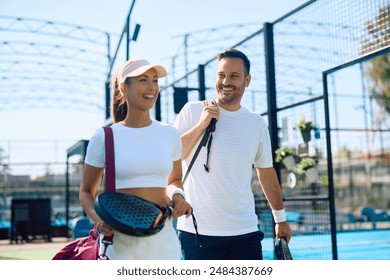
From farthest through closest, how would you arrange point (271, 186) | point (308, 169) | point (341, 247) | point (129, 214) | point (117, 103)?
point (341, 247)
point (308, 169)
point (271, 186)
point (117, 103)
point (129, 214)

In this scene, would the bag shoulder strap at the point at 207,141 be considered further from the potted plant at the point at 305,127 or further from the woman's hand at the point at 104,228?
the potted plant at the point at 305,127

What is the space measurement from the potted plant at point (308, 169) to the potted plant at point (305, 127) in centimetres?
22

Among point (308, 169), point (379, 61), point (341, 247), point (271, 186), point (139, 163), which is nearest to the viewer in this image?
point (139, 163)

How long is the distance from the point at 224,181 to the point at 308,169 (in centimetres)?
324

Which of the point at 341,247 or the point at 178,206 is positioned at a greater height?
the point at 178,206

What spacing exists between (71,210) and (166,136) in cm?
1454

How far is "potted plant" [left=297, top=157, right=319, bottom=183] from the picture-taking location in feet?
17.7

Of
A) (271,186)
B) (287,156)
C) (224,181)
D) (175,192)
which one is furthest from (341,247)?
(175,192)

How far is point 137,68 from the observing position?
1660mm

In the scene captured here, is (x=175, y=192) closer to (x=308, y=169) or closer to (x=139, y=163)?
(x=139, y=163)

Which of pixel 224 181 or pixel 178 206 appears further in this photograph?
pixel 224 181

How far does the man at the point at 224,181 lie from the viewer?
93.7 inches

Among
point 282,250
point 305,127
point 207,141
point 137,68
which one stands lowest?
point 282,250
